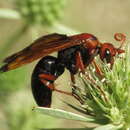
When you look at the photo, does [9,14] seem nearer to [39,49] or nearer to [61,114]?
[39,49]

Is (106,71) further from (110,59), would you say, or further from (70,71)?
(70,71)

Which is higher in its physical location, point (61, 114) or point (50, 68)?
point (50, 68)

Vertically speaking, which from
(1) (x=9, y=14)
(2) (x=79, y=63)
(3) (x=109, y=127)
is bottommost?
(3) (x=109, y=127)

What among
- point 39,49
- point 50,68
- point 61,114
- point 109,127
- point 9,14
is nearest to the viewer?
point 61,114

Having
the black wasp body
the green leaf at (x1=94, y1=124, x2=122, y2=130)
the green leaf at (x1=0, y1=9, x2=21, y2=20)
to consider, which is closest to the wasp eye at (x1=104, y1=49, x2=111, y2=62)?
the black wasp body

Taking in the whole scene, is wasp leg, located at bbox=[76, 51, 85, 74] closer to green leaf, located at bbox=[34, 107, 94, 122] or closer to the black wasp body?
the black wasp body

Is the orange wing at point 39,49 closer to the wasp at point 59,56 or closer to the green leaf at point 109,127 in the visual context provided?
the wasp at point 59,56

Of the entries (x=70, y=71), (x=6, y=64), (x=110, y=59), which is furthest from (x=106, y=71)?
(x=6, y=64)

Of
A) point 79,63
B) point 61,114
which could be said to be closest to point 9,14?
point 79,63
